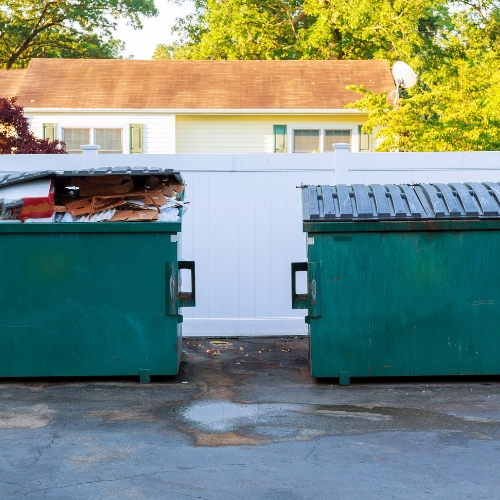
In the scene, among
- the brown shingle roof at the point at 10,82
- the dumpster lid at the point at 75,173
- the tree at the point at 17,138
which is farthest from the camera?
the brown shingle roof at the point at 10,82

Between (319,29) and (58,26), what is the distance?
11.3 meters

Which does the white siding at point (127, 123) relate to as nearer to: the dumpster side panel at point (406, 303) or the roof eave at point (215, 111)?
the roof eave at point (215, 111)

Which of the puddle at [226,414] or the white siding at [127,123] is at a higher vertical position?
the white siding at [127,123]

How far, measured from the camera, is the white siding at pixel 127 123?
21125 mm

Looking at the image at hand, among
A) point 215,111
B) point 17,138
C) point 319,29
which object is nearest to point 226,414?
point 17,138

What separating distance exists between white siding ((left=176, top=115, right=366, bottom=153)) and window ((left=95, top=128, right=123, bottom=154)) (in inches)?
57.2

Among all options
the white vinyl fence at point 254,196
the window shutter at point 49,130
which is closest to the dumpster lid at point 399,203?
the white vinyl fence at point 254,196

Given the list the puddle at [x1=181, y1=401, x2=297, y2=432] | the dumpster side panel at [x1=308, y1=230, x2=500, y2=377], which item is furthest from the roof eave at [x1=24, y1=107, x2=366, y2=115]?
Answer: the puddle at [x1=181, y1=401, x2=297, y2=432]

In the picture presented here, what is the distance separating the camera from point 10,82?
24.2 m

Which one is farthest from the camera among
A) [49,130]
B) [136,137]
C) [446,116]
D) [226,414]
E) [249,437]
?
[136,137]

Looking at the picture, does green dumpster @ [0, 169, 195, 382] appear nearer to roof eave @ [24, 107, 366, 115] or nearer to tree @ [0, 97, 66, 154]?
tree @ [0, 97, 66, 154]

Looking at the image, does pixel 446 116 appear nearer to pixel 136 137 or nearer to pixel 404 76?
pixel 404 76

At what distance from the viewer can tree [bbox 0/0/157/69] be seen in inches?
1276

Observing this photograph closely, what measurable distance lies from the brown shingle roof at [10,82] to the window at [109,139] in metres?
2.94
